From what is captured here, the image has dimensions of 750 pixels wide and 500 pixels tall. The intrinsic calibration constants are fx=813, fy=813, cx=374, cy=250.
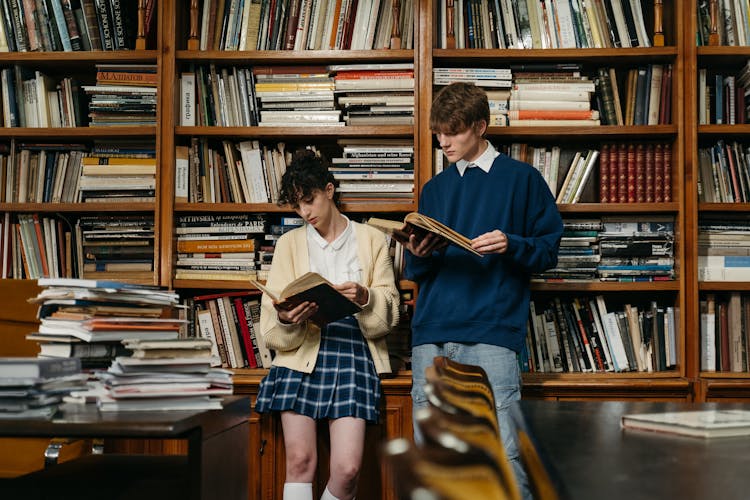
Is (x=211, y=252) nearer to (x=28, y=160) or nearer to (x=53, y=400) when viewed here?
(x=28, y=160)

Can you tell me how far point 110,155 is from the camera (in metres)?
3.28

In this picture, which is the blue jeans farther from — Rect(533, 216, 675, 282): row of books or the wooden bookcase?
Rect(533, 216, 675, 282): row of books

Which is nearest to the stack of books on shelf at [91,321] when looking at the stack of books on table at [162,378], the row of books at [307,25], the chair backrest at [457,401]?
the stack of books on table at [162,378]

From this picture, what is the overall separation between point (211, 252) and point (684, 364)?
1.87 meters

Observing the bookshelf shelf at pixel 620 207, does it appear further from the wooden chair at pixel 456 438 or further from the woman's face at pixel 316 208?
the wooden chair at pixel 456 438

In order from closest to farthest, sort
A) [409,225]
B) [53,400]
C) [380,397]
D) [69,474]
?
[53,400] < [69,474] < [409,225] < [380,397]

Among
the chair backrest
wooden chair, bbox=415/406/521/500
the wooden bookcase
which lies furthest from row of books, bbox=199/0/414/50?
wooden chair, bbox=415/406/521/500

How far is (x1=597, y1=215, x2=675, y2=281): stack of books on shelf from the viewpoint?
313 centimetres

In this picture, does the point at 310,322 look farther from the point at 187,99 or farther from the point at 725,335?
the point at 725,335

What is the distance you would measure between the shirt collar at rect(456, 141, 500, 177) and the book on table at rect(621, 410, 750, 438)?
152 cm

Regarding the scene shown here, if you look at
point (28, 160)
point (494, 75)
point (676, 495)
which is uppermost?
point (494, 75)

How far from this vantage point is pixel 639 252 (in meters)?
3.13

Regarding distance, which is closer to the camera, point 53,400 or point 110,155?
point 53,400

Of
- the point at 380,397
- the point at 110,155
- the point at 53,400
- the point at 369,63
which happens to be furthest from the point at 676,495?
the point at 110,155
